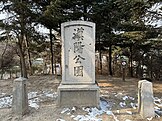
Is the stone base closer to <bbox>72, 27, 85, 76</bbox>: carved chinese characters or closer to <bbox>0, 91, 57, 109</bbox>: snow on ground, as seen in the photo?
<bbox>72, 27, 85, 76</bbox>: carved chinese characters

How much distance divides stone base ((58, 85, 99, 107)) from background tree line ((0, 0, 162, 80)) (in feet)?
9.87

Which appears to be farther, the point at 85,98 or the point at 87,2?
the point at 87,2

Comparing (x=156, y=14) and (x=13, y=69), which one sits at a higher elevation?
(x=156, y=14)

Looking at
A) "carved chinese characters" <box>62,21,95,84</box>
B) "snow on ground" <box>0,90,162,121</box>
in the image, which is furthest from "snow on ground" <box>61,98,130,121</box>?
"carved chinese characters" <box>62,21,95,84</box>

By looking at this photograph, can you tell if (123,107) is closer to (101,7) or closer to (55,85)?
(55,85)

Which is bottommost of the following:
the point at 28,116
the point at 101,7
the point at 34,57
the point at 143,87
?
the point at 28,116

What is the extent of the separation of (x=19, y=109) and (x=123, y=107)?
8.44ft

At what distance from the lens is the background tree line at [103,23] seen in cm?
818

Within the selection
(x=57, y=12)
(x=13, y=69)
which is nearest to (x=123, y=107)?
(x=57, y=12)

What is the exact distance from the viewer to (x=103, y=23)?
35.7ft

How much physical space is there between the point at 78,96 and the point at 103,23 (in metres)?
5.90

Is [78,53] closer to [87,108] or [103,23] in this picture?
[87,108]

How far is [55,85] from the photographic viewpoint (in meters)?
8.71

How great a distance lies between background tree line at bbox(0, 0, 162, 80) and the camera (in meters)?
8.18
